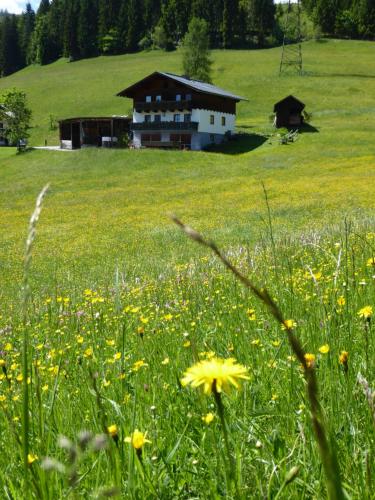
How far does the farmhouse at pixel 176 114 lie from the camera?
59.2 meters

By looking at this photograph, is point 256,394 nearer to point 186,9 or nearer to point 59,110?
point 59,110

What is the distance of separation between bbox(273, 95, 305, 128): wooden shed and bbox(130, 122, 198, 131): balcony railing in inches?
432

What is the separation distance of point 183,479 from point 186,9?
162106 millimetres

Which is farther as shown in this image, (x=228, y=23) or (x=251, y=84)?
(x=228, y=23)

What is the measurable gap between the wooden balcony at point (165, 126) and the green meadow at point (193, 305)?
548 cm

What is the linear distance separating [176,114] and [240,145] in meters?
8.86

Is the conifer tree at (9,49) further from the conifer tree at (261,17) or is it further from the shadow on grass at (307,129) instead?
the shadow on grass at (307,129)

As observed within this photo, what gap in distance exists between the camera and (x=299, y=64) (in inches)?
3708

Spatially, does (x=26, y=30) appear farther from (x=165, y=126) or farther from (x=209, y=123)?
(x=209, y=123)

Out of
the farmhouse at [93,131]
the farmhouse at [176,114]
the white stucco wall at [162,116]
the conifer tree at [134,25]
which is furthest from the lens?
the conifer tree at [134,25]

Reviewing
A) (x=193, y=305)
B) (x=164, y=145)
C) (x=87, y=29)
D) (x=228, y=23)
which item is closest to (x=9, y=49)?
(x=87, y=29)

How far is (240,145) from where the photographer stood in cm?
5812

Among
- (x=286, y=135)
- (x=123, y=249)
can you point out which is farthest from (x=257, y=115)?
(x=123, y=249)

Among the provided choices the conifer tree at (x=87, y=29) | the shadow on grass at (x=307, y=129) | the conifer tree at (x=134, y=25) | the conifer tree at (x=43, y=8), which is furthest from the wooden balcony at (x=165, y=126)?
the conifer tree at (x=43, y=8)
